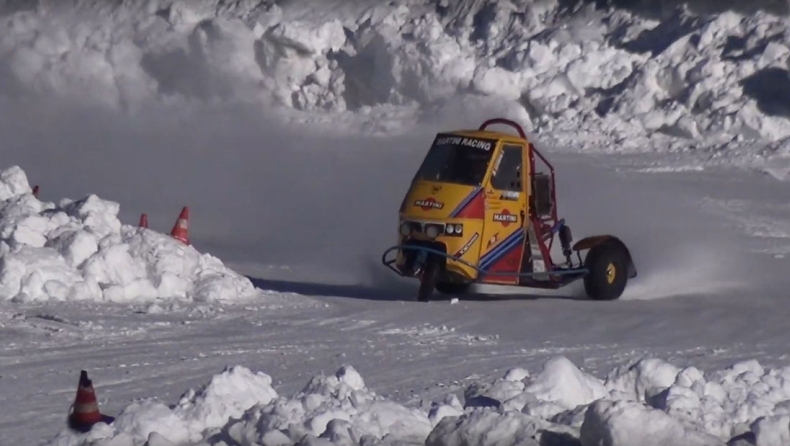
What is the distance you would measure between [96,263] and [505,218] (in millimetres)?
3417

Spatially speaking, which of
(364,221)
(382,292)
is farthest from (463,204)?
(364,221)

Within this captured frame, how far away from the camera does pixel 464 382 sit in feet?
27.7

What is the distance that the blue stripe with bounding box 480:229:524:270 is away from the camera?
1197cm

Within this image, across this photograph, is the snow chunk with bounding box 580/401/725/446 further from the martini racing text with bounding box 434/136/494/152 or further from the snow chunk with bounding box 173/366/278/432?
the martini racing text with bounding box 434/136/494/152

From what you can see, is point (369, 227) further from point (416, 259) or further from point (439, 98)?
point (439, 98)

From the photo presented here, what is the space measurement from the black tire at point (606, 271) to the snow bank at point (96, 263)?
2947 millimetres

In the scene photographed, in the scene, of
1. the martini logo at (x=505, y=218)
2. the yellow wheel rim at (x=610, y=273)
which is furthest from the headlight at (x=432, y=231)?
the yellow wheel rim at (x=610, y=273)

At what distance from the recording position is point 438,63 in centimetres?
2520

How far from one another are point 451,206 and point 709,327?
2.40 m

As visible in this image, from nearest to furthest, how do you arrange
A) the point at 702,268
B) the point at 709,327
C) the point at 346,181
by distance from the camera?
1. the point at 709,327
2. the point at 702,268
3. the point at 346,181

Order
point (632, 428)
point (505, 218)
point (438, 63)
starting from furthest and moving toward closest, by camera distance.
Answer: point (438, 63) → point (505, 218) → point (632, 428)

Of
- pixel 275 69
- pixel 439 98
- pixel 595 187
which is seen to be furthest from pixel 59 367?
pixel 275 69

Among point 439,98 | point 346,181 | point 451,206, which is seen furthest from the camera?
point 439,98

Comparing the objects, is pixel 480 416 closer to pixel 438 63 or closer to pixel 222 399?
pixel 222 399
